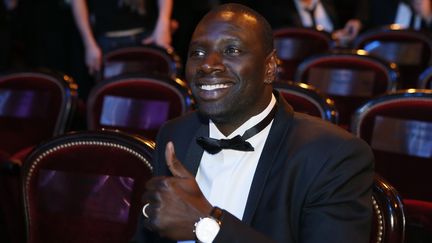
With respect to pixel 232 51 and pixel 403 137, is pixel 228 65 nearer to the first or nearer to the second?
pixel 232 51

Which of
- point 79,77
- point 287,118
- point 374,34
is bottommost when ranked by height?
point 79,77

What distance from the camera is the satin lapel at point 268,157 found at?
1.45m

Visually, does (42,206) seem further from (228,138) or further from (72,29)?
(72,29)

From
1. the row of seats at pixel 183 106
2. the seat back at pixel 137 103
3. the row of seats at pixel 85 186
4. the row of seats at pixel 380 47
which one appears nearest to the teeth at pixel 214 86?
the row of seats at pixel 85 186

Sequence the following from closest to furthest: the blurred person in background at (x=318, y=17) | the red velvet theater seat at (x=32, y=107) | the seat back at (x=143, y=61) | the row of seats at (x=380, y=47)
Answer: the red velvet theater seat at (x=32, y=107) → the seat back at (x=143, y=61) → the row of seats at (x=380, y=47) → the blurred person in background at (x=318, y=17)

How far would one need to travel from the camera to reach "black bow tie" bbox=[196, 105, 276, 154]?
1485 mm

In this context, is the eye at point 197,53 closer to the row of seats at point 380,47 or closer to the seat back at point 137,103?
the seat back at point 137,103

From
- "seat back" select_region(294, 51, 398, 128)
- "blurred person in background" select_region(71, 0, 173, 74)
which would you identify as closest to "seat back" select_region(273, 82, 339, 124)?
"seat back" select_region(294, 51, 398, 128)

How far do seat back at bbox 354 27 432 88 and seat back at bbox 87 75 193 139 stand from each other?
1.79m

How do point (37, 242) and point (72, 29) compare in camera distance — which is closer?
point (37, 242)

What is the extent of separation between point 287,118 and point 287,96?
1196 mm

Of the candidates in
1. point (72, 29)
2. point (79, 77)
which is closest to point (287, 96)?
point (79, 77)

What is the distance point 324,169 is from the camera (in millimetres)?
1382

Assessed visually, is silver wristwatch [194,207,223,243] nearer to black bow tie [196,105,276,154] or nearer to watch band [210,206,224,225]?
watch band [210,206,224,225]
